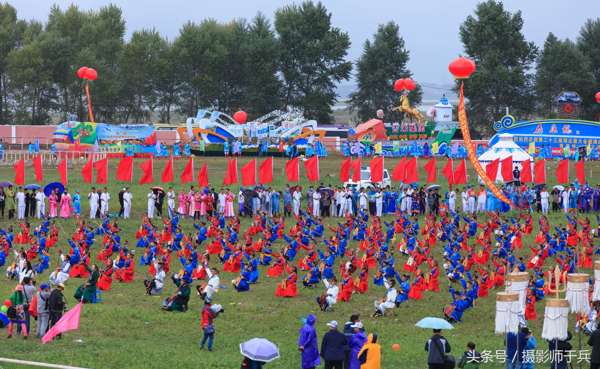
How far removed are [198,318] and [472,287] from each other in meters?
6.43

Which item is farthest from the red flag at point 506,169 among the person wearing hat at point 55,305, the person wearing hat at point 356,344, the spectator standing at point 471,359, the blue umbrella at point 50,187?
the person wearing hat at point 55,305

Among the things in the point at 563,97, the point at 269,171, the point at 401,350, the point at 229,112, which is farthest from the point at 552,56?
the point at 401,350

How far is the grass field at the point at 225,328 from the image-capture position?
1319 centimetres

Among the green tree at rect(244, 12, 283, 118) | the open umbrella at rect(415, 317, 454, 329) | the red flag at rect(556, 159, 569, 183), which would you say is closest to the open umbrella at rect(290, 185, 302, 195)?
the red flag at rect(556, 159, 569, 183)

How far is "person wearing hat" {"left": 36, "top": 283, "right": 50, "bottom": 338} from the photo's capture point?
46.3 feet

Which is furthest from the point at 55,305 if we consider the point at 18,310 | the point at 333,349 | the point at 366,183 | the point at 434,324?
the point at 366,183

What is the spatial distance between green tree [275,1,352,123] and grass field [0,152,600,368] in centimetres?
4878

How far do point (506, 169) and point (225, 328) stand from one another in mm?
18794

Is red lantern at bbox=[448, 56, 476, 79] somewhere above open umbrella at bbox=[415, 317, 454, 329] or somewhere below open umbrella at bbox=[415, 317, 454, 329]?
above

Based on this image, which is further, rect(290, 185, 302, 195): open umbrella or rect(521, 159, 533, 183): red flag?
rect(290, 185, 302, 195): open umbrella

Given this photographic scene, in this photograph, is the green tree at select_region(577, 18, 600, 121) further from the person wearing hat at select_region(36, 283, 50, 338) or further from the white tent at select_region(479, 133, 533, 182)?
the person wearing hat at select_region(36, 283, 50, 338)

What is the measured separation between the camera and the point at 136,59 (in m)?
68.6

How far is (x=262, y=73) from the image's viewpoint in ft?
222

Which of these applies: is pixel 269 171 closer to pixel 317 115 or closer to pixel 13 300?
pixel 13 300
